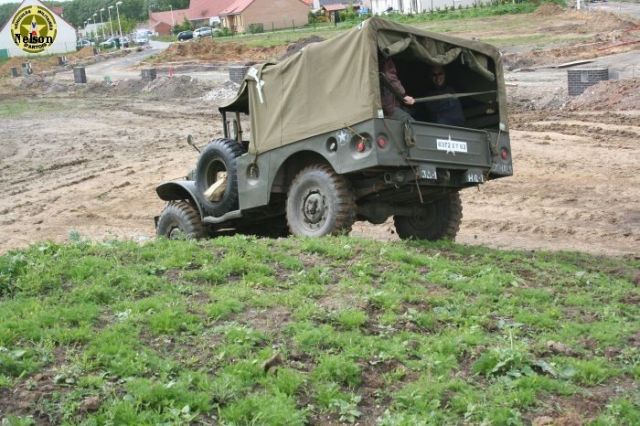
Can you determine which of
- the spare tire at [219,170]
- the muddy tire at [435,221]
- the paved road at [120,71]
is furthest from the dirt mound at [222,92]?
the muddy tire at [435,221]

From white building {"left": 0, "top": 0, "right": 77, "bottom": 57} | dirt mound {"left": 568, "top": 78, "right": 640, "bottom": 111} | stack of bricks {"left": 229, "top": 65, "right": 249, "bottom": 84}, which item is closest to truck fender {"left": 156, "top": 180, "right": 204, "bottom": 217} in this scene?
dirt mound {"left": 568, "top": 78, "right": 640, "bottom": 111}

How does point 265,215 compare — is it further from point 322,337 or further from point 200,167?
point 322,337

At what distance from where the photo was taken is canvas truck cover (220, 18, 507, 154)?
32.6ft

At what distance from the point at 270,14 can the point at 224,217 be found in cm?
8948

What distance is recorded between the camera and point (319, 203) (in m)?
10.6

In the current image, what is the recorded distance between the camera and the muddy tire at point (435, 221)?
11.9 meters

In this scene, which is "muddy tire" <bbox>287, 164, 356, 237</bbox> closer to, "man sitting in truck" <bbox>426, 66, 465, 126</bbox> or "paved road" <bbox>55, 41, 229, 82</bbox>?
"man sitting in truck" <bbox>426, 66, 465, 126</bbox>

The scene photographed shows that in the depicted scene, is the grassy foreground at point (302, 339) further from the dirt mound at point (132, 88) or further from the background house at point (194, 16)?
the background house at point (194, 16)

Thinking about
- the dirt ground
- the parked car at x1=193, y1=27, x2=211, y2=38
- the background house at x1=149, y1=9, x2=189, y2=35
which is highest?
the background house at x1=149, y1=9, x2=189, y2=35

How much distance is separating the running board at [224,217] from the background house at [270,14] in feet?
281

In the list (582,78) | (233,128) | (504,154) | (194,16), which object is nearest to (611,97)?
(582,78)

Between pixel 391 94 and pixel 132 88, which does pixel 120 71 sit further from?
pixel 391 94

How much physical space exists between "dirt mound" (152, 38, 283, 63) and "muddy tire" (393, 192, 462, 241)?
37.0 metres

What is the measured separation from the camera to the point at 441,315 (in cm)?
732
